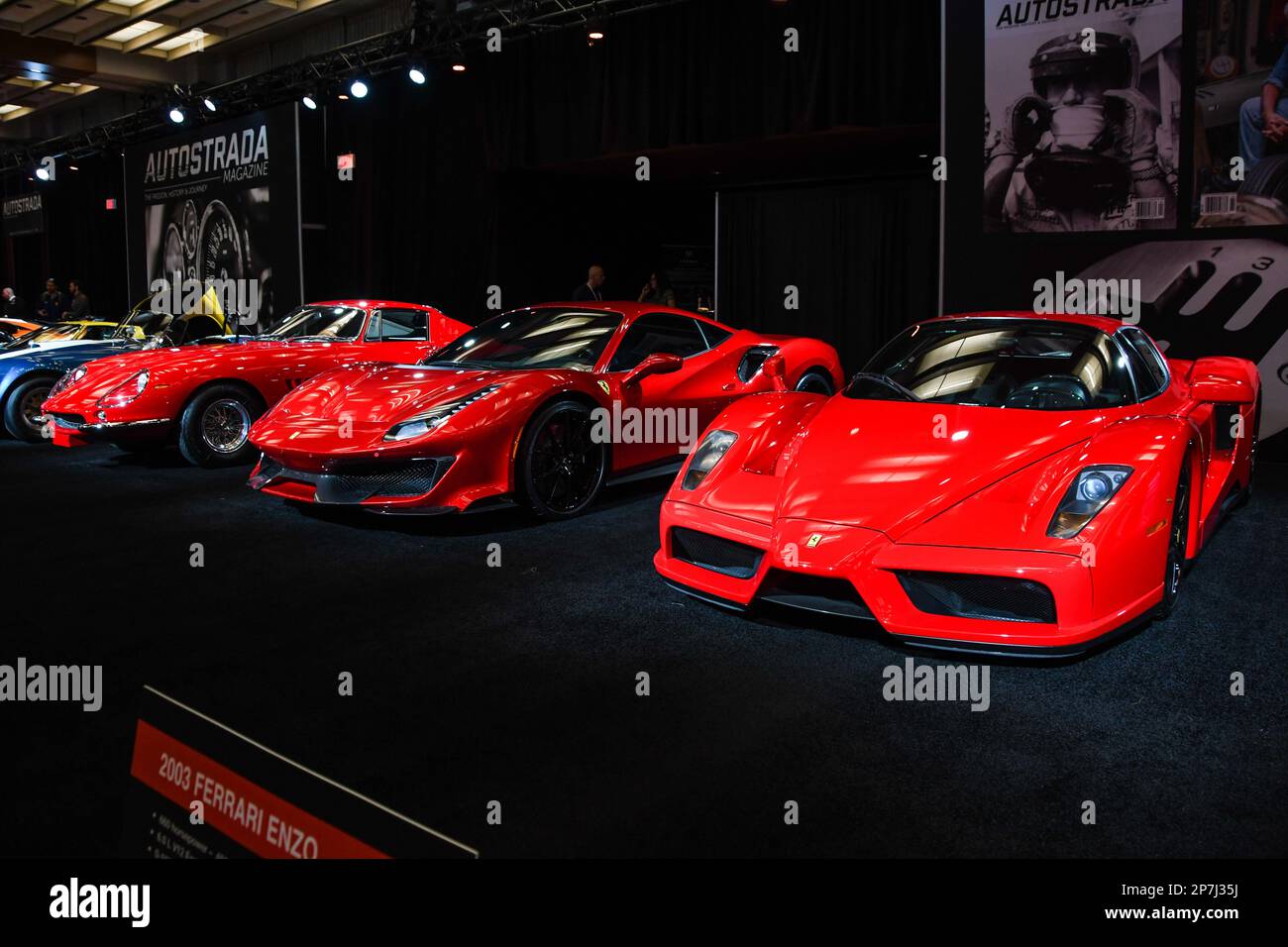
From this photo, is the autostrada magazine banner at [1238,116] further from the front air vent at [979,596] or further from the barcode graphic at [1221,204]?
the front air vent at [979,596]

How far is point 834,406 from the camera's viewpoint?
12.4ft

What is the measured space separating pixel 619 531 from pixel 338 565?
1338mm

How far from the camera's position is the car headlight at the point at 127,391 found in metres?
6.45

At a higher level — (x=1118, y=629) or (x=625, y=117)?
(x=625, y=117)

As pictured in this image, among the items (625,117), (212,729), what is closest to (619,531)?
(212,729)

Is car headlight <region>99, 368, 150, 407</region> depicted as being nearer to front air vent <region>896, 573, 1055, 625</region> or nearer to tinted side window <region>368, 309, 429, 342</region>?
tinted side window <region>368, 309, 429, 342</region>

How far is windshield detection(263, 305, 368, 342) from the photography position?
24.6ft

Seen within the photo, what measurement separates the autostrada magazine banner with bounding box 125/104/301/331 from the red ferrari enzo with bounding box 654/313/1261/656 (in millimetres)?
11561

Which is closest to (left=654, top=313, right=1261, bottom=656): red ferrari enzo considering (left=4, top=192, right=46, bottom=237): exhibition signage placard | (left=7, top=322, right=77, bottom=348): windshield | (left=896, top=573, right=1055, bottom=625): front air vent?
(left=896, top=573, right=1055, bottom=625): front air vent

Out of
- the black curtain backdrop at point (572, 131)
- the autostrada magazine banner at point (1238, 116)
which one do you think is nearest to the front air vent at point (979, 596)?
the autostrada magazine banner at point (1238, 116)

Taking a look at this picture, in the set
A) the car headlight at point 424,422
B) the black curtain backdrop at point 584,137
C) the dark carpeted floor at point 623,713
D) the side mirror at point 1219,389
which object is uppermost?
the black curtain backdrop at point 584,137

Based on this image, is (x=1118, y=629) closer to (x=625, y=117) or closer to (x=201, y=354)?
(x=201, y=354)

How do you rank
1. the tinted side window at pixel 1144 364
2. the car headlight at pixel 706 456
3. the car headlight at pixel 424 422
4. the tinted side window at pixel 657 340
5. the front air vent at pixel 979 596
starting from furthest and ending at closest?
the tinted side window at pixel 657 340 < the car headlight at pixel 424 422 < the tinted side window at pixel 1144 364 < the car headlight at pixel 706 456 < the front air vent at pixel 979 596
